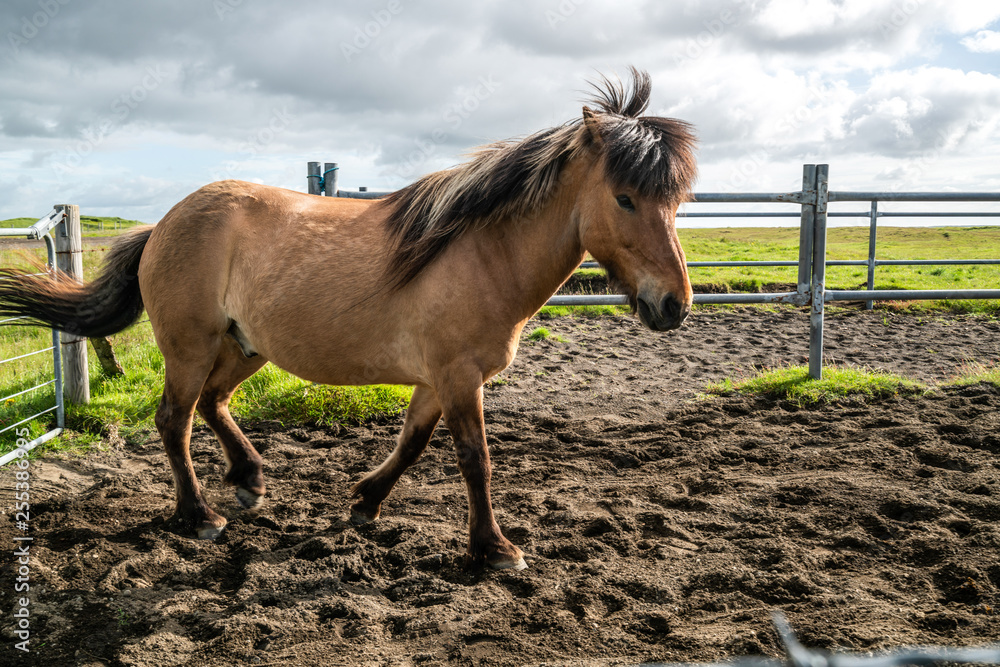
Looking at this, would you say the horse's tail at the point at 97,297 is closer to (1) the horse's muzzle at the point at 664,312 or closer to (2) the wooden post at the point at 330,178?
(2) the wooden post at the point at 330,178

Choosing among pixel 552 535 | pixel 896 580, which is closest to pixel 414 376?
pixel 552 535

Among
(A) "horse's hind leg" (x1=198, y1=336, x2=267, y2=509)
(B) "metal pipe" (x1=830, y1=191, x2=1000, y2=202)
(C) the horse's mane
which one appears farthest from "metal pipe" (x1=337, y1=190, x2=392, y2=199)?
(B) "metal pipe" (x1=830, y1=191, x2=1000, y2=202)

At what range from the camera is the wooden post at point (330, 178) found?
5.58m

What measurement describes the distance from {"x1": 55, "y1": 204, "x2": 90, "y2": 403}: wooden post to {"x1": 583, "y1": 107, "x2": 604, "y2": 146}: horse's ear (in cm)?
406

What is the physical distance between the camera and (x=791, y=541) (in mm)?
3025

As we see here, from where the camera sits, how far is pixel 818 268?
5.80 metres

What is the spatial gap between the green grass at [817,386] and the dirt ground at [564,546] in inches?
7.3

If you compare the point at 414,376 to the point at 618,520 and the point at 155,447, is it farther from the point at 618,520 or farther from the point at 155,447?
the point at 155,447

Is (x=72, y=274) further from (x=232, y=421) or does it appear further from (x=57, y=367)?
(x=232, y=421)

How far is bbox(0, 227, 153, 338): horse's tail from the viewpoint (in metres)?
3.79

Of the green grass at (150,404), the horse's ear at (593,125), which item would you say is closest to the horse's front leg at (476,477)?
the horse's ear at (593,125)

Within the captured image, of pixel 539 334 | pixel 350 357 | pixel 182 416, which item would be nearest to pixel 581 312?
pixel 539 334

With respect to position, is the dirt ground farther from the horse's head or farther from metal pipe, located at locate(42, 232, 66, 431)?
the horse's head

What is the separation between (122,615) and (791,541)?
2869mm
